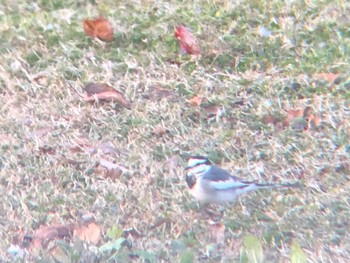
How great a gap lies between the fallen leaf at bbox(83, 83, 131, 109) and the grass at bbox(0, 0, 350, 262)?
0.23 feet

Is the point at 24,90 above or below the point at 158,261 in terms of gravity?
below

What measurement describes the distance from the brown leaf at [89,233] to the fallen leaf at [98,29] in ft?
7.08

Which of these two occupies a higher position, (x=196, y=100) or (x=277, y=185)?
(x=277, y=185)

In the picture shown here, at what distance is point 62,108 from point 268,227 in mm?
1747

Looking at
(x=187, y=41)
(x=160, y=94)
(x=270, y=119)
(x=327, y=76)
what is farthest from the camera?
(x=187, y=41)

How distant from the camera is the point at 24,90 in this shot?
20.9ft

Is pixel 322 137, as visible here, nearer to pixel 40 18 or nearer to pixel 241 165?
pixel 241 165

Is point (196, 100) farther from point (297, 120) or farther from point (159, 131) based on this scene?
point (297, 120)

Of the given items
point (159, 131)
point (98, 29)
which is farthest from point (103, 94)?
point (98, 29)

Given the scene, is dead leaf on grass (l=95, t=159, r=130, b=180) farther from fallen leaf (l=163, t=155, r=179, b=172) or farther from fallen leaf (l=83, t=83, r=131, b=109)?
fallen leaf (l=83, t=83, r=131, b=109)

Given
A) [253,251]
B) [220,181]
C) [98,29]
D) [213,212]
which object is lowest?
[98,29]

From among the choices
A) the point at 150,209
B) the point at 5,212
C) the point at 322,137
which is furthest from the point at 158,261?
the point at 322,137

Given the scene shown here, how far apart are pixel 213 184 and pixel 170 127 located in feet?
2.95

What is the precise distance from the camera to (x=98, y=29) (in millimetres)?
6867
